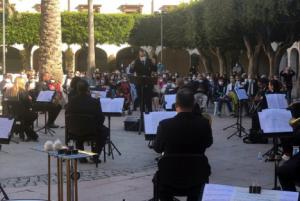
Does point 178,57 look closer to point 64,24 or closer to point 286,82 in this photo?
point 64,24

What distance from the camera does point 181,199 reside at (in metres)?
7.45

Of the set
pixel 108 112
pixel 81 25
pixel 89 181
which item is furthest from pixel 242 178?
pixel 81 25

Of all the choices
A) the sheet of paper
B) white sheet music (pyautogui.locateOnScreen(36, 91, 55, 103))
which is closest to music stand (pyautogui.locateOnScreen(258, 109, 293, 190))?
the sheet of paper

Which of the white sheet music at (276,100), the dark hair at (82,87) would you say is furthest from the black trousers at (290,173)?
the white sheet music at (276,100)

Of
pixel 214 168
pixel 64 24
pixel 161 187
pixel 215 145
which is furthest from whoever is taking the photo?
pixel 64 24

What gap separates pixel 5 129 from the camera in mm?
7547

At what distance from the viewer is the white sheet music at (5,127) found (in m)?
7.53

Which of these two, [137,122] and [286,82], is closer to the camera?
[137,122]

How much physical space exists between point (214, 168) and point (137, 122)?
534 centimetres

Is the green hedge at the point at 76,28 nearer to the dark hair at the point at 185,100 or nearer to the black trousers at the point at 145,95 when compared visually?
the black trousers at the point at 145,95

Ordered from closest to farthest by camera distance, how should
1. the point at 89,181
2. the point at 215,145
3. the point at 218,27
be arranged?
the point at 89,181 → the point at 215,145 → the point at 218,27

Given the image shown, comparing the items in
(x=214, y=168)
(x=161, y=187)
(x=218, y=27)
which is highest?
(x=218, y=27)

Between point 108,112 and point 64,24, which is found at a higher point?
point 64,24

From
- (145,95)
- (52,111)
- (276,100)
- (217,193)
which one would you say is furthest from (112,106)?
(217,193)
